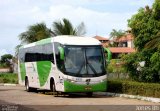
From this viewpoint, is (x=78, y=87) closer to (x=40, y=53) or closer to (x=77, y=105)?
(x=77, y=105)

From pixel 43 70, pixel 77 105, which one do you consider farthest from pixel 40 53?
pixel 77 105

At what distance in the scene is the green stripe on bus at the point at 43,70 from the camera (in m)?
27.8

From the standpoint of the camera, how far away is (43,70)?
29.0 meters

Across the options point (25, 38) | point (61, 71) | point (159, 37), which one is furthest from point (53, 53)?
point (25, 38)

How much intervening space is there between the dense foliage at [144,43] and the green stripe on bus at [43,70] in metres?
5.25

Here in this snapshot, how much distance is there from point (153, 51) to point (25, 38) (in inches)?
828

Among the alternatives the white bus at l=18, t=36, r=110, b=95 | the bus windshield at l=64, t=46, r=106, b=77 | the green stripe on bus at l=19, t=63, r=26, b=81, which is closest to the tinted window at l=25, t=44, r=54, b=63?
the white bus at l=18, t=36, r=110, b=95

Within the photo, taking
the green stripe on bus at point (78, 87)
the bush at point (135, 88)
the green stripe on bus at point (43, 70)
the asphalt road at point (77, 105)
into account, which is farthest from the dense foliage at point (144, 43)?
the asphalt road at point (77, 105)

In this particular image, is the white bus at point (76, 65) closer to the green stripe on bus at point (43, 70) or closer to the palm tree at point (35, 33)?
the green stripe on bus at point (43, 70)

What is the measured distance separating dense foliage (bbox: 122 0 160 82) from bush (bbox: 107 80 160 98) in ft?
6.70

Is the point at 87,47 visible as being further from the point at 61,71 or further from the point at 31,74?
the point at 31,74

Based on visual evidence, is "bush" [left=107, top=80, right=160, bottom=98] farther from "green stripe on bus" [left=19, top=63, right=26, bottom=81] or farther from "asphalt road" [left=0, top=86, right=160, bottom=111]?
"green stripe on bus" [left=19, top=63, right=26, bottom=81]

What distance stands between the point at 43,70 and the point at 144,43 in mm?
6464

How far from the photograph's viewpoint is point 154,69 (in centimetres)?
2798
